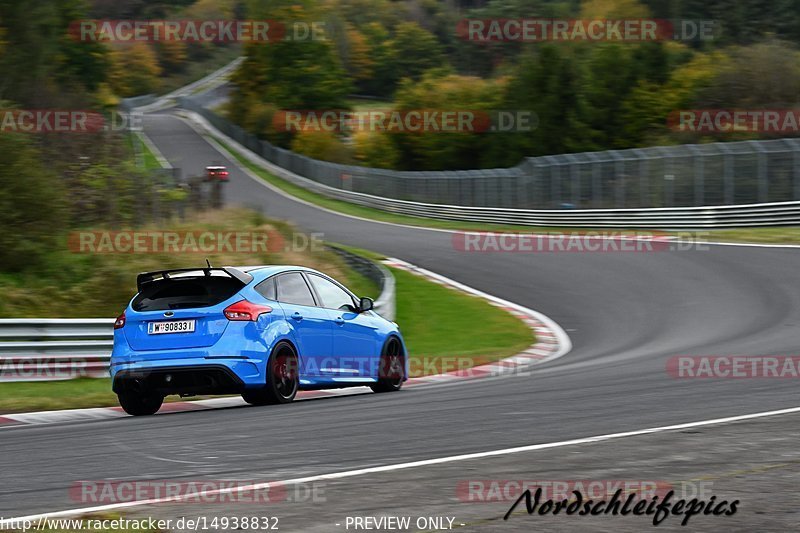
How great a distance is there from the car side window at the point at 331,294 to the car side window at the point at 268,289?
2.80 feet

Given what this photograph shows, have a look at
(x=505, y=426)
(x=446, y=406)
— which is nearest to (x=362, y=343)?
(x=446, y=406)

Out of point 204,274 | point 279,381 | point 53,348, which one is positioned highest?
point 204,274

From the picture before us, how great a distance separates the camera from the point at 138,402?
10.9 m

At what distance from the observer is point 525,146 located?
214 feet

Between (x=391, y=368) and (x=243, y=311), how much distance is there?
2693 mm

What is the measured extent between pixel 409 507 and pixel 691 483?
153 centimetres

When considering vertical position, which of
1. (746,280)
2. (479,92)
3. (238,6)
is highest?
(238,6)

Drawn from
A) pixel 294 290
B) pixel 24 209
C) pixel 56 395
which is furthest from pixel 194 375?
pixel 24 209

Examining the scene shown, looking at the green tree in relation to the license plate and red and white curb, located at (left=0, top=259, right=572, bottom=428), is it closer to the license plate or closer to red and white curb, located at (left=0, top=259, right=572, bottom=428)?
red and white curb, located at (left=0, top=259, right=572, bottom=428)

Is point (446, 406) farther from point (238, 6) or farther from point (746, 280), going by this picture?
point (238, 6)

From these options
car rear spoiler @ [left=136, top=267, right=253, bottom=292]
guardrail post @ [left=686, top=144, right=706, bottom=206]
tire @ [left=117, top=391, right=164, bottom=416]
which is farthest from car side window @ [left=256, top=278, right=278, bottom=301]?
guardrail post @ [left=686, top=144, right=706, bottom=206]

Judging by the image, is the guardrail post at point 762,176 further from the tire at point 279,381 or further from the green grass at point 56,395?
the tire at point 279,381

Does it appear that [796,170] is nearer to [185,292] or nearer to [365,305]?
[365,305]

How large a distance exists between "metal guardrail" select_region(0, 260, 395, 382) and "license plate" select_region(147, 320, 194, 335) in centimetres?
452
